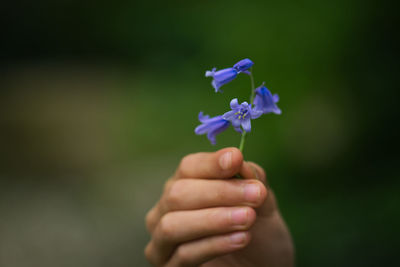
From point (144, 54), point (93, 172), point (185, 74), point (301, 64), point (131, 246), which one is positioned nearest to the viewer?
point (131, 246)

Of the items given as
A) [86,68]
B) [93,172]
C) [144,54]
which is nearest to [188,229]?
[93,172]

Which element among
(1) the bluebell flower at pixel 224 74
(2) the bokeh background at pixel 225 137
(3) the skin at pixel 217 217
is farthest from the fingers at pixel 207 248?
(2) the bokeh background at pixel 225 137

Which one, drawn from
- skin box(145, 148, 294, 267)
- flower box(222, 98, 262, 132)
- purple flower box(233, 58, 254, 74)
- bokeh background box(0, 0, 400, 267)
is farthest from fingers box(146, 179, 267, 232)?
bokeh background box(0, 0, 400, 267)

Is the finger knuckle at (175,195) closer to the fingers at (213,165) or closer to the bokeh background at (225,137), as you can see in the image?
A: the fingers at (213,165)

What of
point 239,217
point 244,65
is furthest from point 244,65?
point 239,217

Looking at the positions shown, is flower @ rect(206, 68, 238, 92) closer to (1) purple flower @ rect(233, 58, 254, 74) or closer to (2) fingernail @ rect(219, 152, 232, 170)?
(1) purple flower @ rect(233, 58, 254, 74)

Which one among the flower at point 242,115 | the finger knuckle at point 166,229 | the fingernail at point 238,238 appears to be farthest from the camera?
the finger knuckle at point 166,229

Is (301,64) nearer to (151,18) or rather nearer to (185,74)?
(185,74)

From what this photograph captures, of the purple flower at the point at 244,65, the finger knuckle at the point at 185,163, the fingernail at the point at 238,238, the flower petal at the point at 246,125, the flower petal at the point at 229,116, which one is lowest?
the fingernail at the point at 238,238
